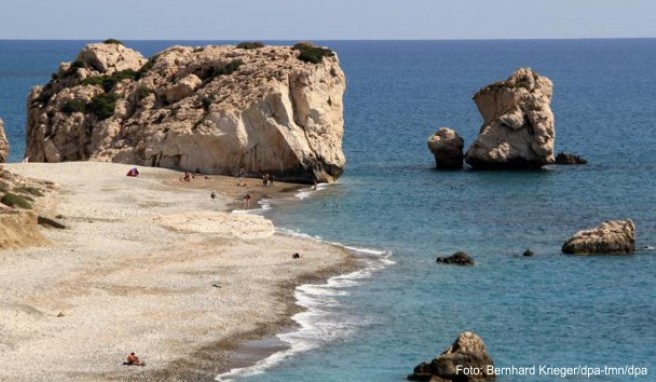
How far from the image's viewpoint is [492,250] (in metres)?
62.6

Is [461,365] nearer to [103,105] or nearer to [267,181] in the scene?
[267,181]

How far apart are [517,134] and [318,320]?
47.5 m

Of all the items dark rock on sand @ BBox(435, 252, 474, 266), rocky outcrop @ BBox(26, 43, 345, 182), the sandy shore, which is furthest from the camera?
rocky outcrop @ BBox(26, 43, 345, 182)

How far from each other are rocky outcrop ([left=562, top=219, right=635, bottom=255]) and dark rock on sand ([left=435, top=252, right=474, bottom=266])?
565 centimetres

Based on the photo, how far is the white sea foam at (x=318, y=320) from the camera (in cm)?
4188

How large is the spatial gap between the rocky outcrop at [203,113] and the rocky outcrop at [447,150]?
348 inches

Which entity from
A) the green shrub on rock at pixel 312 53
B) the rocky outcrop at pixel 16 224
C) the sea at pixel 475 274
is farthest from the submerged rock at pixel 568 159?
the rocky outcrop at pixel 16 224

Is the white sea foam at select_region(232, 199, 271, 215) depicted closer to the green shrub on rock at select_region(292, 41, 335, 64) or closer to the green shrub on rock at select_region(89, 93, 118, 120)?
the green shrub on rock at select_region(292, 41, 335, 64)

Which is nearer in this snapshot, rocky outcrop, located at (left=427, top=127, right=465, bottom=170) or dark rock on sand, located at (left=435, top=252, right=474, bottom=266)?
dark rock on sand, located at (left=435, top=252, right=474, bottom=266)

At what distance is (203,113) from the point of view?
8662 centimetres

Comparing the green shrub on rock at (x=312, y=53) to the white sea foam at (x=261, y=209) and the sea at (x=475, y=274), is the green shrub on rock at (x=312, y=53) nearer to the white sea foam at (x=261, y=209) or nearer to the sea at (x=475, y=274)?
the sea at (x=475, y=274)

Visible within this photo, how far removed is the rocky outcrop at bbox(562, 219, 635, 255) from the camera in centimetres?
6134

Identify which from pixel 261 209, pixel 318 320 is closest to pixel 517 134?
pixel 261 209

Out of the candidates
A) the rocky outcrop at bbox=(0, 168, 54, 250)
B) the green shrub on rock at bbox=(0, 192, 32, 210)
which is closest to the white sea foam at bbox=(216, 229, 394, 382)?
the rocky outcrop at bbox=(0, 168, 54, 250)
